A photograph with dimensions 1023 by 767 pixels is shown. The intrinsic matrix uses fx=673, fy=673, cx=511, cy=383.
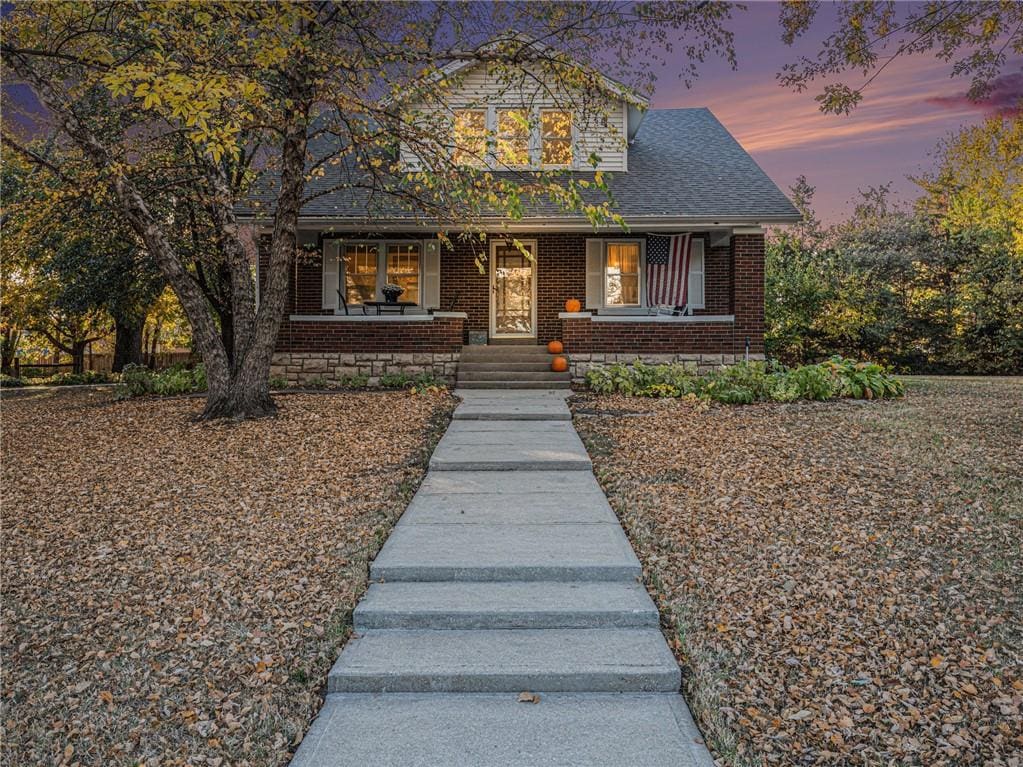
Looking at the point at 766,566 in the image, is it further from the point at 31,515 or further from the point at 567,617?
the point at 31,515

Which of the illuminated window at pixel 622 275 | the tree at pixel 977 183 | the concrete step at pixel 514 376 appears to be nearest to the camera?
the concrete step at pixel 514 376

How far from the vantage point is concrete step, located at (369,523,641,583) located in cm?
404

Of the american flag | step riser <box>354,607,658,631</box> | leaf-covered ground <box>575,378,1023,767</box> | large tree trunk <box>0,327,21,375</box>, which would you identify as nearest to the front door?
the american flag

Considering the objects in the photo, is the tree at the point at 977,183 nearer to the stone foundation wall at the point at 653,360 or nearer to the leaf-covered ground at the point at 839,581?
the stone foundation wall at the point at 653,360

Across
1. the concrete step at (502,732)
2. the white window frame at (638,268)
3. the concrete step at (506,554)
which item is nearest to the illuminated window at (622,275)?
the white window frame at (638,268)

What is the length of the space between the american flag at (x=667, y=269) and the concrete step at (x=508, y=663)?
32.9 feet

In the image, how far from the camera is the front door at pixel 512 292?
44.3 feet

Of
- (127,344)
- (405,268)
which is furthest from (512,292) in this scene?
(127,344)

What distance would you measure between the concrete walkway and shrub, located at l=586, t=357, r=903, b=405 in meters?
5.06

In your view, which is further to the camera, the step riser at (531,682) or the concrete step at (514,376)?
the concrete step at (514,376)

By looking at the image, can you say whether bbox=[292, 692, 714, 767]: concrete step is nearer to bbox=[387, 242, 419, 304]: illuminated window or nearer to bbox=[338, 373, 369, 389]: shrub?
bbox=[338, 373, 369, 389]: shrub

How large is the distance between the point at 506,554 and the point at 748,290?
30.3 feet

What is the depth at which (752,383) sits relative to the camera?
32.1 feet

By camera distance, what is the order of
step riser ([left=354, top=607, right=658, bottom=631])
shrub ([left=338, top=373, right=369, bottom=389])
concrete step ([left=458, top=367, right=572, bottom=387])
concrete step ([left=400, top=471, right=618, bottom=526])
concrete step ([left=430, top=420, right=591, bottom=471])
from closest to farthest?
1. step riser ([left=354, top=607, right=658, bottom=631])
2. concrete step ([left=400, top=471, right=618, bottom=526])
3. concrete step ([left=430, top=420, right=591, bottom=471])
4. concrete step ([left=458, top=367, right=572, bottom=387])
5. shrub ([left=338, top=373, right=369, bottom=389])
